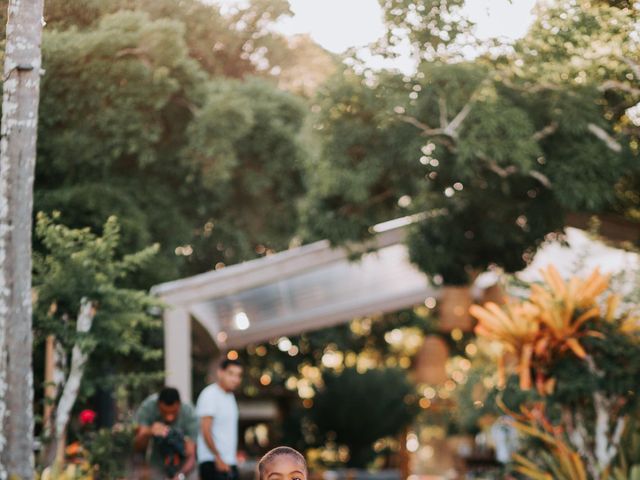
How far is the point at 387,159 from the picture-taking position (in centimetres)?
1238

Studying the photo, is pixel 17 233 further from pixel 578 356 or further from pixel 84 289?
pixel 578 356

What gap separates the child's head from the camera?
16.0 ft

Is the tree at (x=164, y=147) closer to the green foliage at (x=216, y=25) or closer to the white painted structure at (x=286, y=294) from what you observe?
the green foliage at (x=216, y=25)

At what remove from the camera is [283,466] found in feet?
16.0

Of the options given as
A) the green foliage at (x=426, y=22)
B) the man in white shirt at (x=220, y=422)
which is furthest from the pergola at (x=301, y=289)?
the man in white shirt at (x=220, y=422)

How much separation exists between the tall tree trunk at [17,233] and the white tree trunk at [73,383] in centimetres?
212

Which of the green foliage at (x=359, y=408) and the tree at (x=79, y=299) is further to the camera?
the green foliage at (x=359, y=408)

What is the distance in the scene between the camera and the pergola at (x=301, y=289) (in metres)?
14.6

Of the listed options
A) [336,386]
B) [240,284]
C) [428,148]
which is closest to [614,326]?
[428,148]

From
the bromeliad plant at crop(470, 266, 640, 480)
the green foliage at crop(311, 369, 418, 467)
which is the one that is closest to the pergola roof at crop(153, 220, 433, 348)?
the green foliage at crop(311, 369, 418, 467)

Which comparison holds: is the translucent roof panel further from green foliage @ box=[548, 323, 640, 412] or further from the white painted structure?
green foliage @ box=[548, 323, 640, 412]

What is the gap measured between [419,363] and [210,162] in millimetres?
9222

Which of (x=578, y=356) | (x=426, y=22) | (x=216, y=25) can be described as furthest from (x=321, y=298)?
(x=426, y=22)

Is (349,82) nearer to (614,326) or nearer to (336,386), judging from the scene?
(614,326)
